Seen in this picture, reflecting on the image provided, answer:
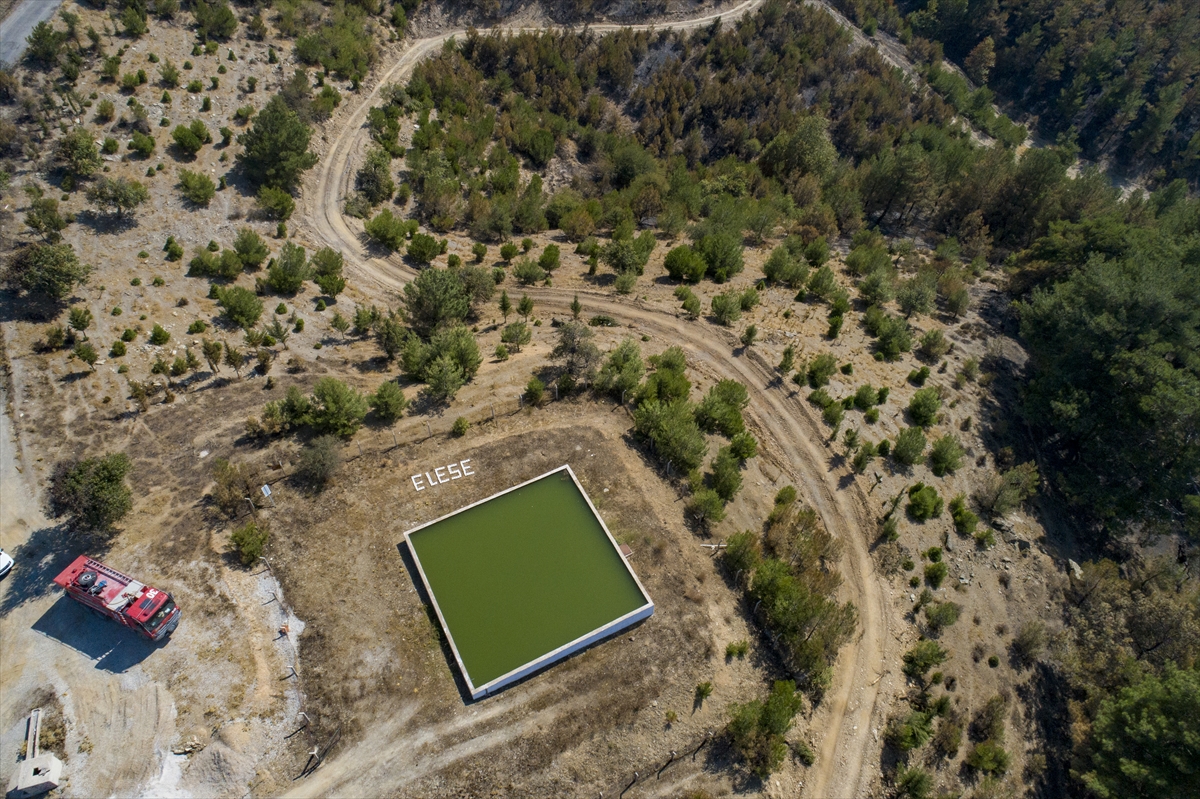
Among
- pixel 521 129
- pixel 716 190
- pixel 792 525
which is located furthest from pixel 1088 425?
pixel 521 129

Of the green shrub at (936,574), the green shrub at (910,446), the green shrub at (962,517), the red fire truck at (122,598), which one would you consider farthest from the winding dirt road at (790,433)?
the red fire truck at (122,598)

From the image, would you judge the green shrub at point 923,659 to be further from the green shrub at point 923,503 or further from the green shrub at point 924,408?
the green shrub at point 924,408

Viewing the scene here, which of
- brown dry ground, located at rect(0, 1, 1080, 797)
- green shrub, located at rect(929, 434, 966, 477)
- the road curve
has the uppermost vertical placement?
the road curve

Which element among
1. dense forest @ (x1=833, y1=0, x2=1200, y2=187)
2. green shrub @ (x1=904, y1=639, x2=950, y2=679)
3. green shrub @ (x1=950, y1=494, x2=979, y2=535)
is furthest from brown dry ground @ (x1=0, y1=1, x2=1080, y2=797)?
dense forest @ (x1=833, y1=0, x2=1200, y2=187)

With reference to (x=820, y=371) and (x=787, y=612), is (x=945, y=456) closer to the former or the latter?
(x=820, y=371)

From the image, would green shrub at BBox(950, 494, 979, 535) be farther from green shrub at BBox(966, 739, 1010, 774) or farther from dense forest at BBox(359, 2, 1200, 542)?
green shrub at BBox(966, 739, 1010, 774)

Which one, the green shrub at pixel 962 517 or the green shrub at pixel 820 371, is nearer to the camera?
the green shrub at pixel 962 517

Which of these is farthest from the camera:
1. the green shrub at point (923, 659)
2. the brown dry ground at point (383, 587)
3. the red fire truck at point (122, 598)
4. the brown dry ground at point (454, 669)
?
the green shrub at point (923, 659)
